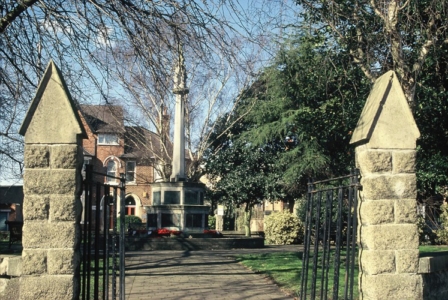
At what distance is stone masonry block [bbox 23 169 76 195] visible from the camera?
6262 millimetres

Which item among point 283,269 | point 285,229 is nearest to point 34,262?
point 283,269

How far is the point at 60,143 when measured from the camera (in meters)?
6.32

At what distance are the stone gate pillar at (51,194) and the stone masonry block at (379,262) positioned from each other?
10.5 feet

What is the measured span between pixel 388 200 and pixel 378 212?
7.3 inches

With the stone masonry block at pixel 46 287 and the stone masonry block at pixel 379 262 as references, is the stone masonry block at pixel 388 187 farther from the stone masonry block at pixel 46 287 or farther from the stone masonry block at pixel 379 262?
the stone masonry block at pixel 46 287

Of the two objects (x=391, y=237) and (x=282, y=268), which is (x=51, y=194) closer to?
(x=391, y=237)

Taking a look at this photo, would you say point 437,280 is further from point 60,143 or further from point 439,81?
point 439,81

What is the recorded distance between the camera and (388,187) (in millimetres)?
6699

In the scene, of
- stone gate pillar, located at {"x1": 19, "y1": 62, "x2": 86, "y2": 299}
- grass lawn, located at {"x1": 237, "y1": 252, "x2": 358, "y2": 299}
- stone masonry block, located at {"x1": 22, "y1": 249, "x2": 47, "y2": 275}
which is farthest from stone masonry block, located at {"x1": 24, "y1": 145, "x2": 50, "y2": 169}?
grass lawn, located at {"x1": 237, "y1": 252, "x2": 358, "y2": 299}

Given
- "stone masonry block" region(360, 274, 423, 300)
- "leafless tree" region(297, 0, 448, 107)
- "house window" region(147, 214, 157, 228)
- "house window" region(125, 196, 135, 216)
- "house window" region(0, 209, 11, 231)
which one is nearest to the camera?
"stone masonry block" region(360, 274, 423, 300)

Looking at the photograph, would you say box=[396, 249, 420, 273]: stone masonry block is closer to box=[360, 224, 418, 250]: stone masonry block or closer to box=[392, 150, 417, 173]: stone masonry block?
box=[360, 224, 418, 250]: stone masonry block

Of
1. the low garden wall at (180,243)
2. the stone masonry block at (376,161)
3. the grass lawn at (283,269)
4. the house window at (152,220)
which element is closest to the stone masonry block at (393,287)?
the stone masonry block at (376,161)

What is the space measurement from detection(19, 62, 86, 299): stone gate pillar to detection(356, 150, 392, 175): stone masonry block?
3184 millimetres

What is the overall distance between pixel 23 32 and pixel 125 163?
3904 cm
